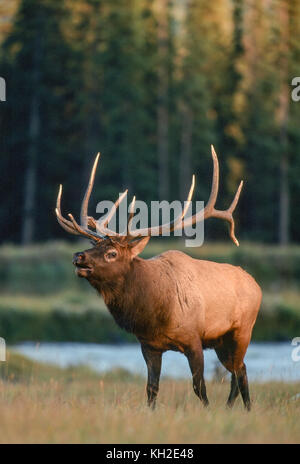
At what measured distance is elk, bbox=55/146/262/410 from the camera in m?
6.46

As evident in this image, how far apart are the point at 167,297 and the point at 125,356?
1143 centimetres

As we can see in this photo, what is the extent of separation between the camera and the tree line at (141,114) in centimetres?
3516

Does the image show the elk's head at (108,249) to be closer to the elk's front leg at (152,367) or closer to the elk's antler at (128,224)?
the elk's antler at (128,224)

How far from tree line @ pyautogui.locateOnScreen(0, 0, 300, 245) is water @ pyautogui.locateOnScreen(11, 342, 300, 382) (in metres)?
16.4

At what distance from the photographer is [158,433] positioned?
17.3 ft

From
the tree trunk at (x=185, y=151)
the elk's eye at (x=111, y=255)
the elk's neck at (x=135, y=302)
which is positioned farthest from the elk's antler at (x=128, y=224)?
the tree trunk at (x=185, y=151)

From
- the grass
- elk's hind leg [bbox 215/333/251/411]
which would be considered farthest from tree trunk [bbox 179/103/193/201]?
the grass

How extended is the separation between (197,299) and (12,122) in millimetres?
30171

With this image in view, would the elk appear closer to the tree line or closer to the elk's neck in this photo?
the elk's neck

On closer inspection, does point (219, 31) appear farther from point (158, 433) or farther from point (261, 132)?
point (158, 433)

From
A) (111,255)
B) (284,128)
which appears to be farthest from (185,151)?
(111,255)

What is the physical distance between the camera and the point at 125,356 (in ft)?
58.6

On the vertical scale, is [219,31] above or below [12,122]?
above

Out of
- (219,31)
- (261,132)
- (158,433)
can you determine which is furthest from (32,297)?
(219,31)
